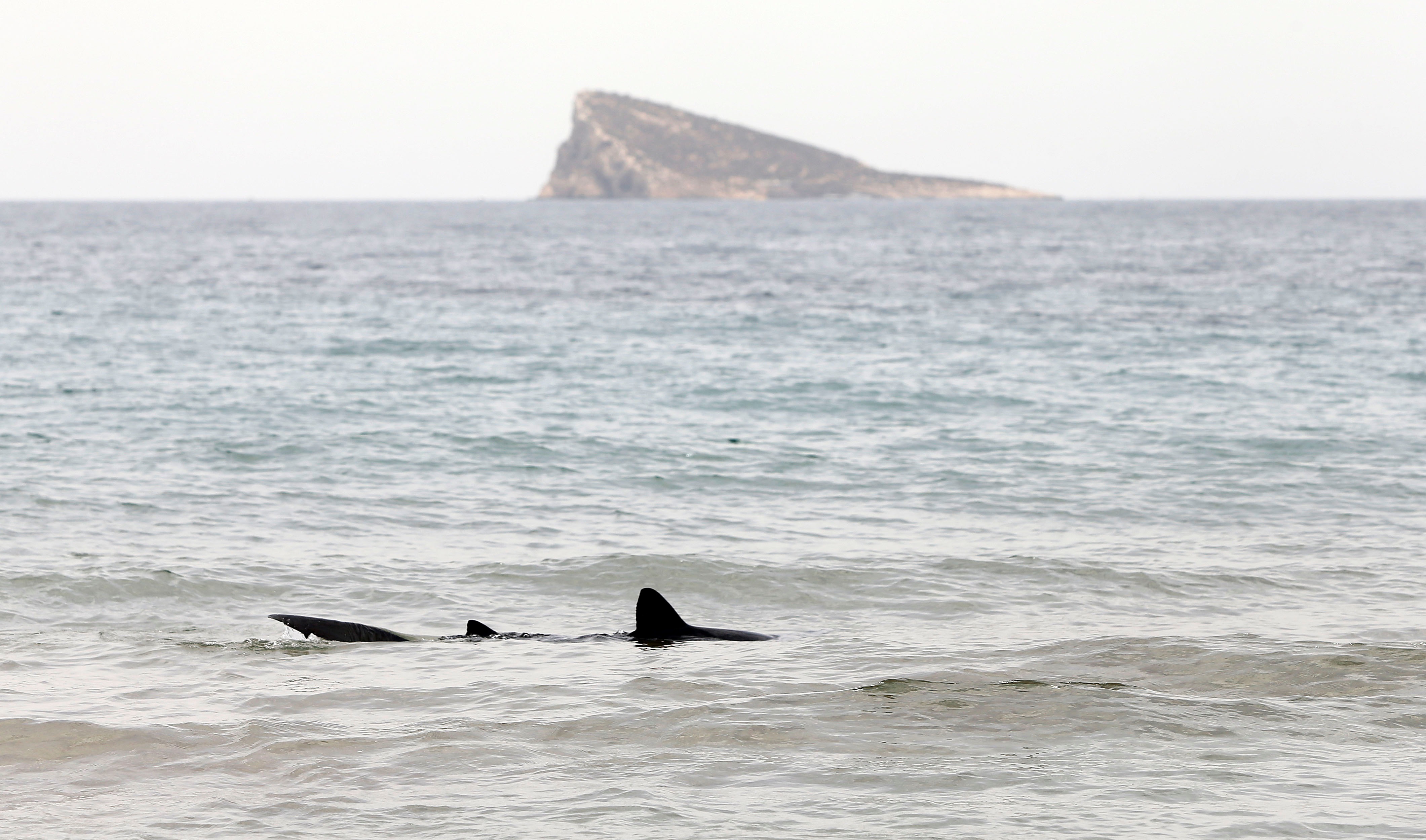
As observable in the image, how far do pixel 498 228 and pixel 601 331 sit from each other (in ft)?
274

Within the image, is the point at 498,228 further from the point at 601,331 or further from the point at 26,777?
the point at 26,777

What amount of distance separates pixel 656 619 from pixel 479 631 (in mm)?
1469

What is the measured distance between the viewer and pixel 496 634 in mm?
10492

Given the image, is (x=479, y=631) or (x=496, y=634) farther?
(x=496, y=634)

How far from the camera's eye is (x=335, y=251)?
7519 centimetres

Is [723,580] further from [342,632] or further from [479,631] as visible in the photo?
[342,632]

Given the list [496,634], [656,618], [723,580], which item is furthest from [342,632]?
[723,580]

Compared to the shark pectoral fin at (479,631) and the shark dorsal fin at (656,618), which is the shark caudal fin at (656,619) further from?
the shark pectoral fin at (479,631)

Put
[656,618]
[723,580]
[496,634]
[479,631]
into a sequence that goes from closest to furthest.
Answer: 1. [656,618]
2. [479,631]
3. [496,634]
4. [723,580]

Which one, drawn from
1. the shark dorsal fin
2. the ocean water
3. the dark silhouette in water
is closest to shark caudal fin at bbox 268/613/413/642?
the dark silhouette in water

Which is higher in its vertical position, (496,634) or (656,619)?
(656,619)

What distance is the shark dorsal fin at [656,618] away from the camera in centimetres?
1024

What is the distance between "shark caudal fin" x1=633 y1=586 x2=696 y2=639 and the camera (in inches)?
403

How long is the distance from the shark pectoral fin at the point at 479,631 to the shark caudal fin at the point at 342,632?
0.06 metres
